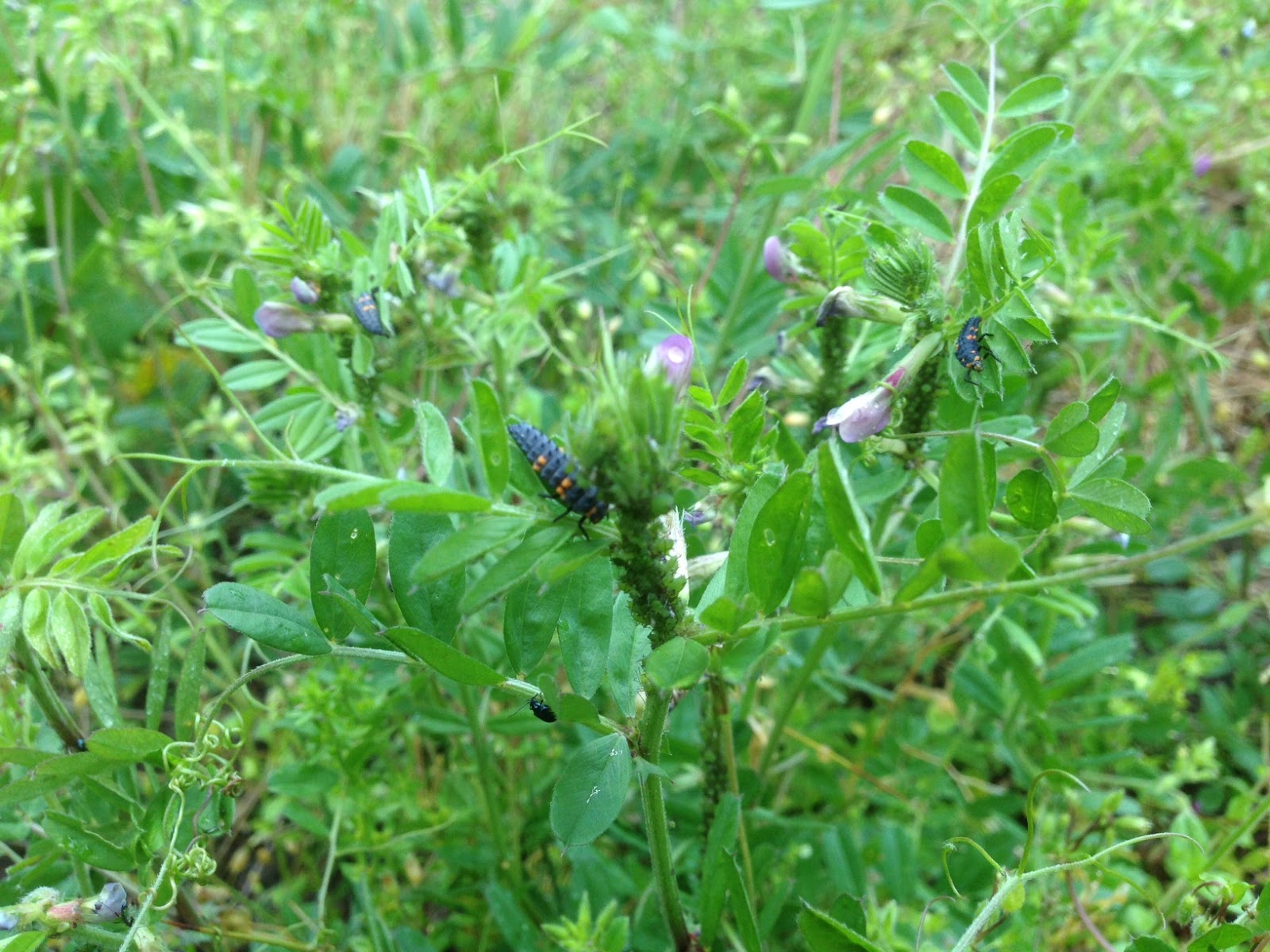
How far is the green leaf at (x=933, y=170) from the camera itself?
4.32 feet

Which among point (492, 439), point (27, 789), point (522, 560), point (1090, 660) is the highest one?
point (492, 439)

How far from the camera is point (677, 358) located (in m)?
1.02

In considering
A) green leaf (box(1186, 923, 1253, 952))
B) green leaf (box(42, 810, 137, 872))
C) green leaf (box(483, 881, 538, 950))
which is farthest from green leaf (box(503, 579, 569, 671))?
green leaf (box(1186, 923, 1253, 952))

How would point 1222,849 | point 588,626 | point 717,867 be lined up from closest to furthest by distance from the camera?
point 588,626
point 717,867
point 1222,849

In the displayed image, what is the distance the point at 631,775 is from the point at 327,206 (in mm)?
2200

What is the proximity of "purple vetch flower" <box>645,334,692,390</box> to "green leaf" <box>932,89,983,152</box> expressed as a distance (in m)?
0.63

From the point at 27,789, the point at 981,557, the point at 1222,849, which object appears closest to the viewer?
the point at 981,557

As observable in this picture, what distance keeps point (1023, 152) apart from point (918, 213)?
0.16 m

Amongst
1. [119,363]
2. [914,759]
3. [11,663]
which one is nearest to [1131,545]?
[914,759]

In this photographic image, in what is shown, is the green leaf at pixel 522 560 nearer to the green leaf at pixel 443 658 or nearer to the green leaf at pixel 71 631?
the green leaf at pixel 443 658

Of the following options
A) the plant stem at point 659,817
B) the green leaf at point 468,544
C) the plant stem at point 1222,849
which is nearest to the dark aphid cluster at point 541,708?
the plant stem at point 659,817

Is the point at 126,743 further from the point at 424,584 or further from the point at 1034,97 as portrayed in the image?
the point at 1034,97

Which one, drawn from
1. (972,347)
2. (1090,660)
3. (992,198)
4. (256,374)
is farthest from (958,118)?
(256,374)

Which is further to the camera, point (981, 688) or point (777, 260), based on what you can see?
point (981, 688)
